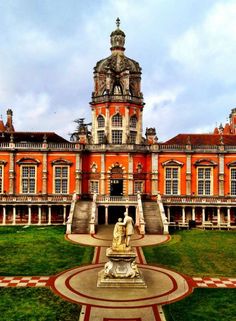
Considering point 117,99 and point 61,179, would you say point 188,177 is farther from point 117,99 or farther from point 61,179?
point 61,179

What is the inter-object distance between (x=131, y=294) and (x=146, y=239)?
1579cm

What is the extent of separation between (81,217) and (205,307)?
23932mm

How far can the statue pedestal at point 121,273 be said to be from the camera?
21266 millimetres

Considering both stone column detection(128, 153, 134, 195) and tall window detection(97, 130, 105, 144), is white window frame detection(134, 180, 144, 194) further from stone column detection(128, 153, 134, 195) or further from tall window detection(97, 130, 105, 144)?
tall window detection(97, 130, 105, 144)

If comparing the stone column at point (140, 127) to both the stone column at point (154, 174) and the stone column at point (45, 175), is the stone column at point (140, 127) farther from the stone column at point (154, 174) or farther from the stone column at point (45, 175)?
the stone column at point (45, 175)

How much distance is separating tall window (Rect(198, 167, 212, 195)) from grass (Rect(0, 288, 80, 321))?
30.3m

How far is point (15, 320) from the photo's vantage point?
54.9ft

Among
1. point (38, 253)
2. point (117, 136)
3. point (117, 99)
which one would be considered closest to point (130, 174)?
point (117, 136)

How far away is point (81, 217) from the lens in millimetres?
41031

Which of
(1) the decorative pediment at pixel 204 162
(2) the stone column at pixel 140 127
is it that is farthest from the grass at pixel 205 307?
(2) the stone column at pixel 140 127

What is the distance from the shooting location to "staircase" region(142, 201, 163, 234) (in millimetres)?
39000

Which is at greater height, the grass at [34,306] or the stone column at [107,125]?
the stone column at [107,125]

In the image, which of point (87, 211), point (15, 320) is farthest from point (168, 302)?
point (87, 211)

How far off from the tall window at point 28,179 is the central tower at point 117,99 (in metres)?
8.91
